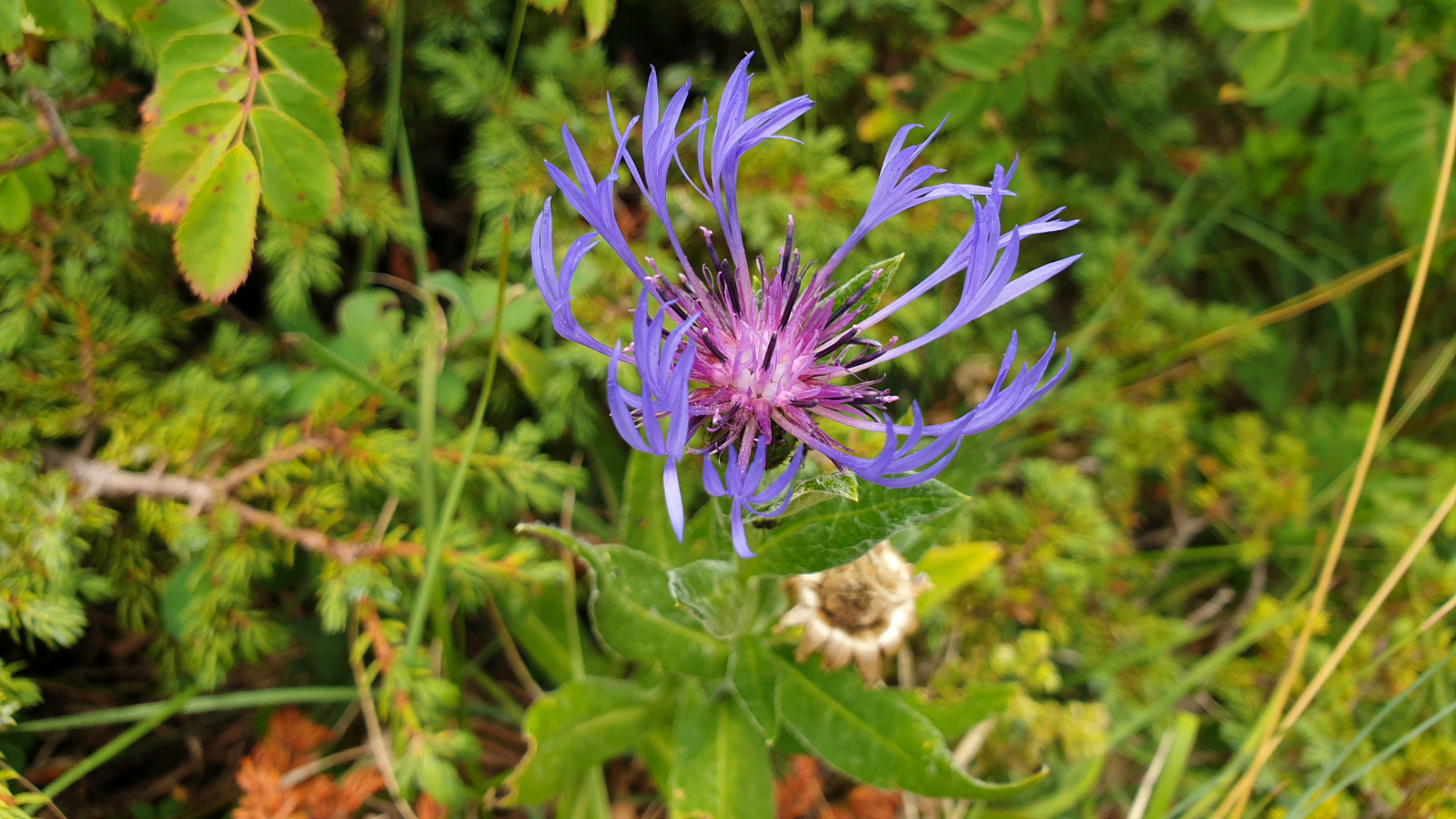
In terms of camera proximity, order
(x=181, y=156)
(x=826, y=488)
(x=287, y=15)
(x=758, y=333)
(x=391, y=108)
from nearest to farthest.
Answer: (x=826, y=488), (x=758, y=333), (x=181, y=156), (x=287, y=15), (x=391, y=108)

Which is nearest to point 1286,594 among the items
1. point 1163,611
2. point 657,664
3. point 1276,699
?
point 1163,611

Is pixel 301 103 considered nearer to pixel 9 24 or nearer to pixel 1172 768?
pixel 9 24

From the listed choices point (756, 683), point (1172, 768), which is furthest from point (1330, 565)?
point (756, 683)

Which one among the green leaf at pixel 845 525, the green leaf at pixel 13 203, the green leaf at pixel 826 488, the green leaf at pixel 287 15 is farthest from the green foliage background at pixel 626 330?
the green leaf at pixel 826 488

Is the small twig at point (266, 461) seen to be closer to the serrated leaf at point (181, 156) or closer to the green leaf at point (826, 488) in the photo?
the serrated leaf at point (181, 156)

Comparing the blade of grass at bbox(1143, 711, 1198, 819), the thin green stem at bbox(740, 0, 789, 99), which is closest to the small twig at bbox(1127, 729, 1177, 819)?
the blade of grass at bbox(1143, 711, 1198, 819)
